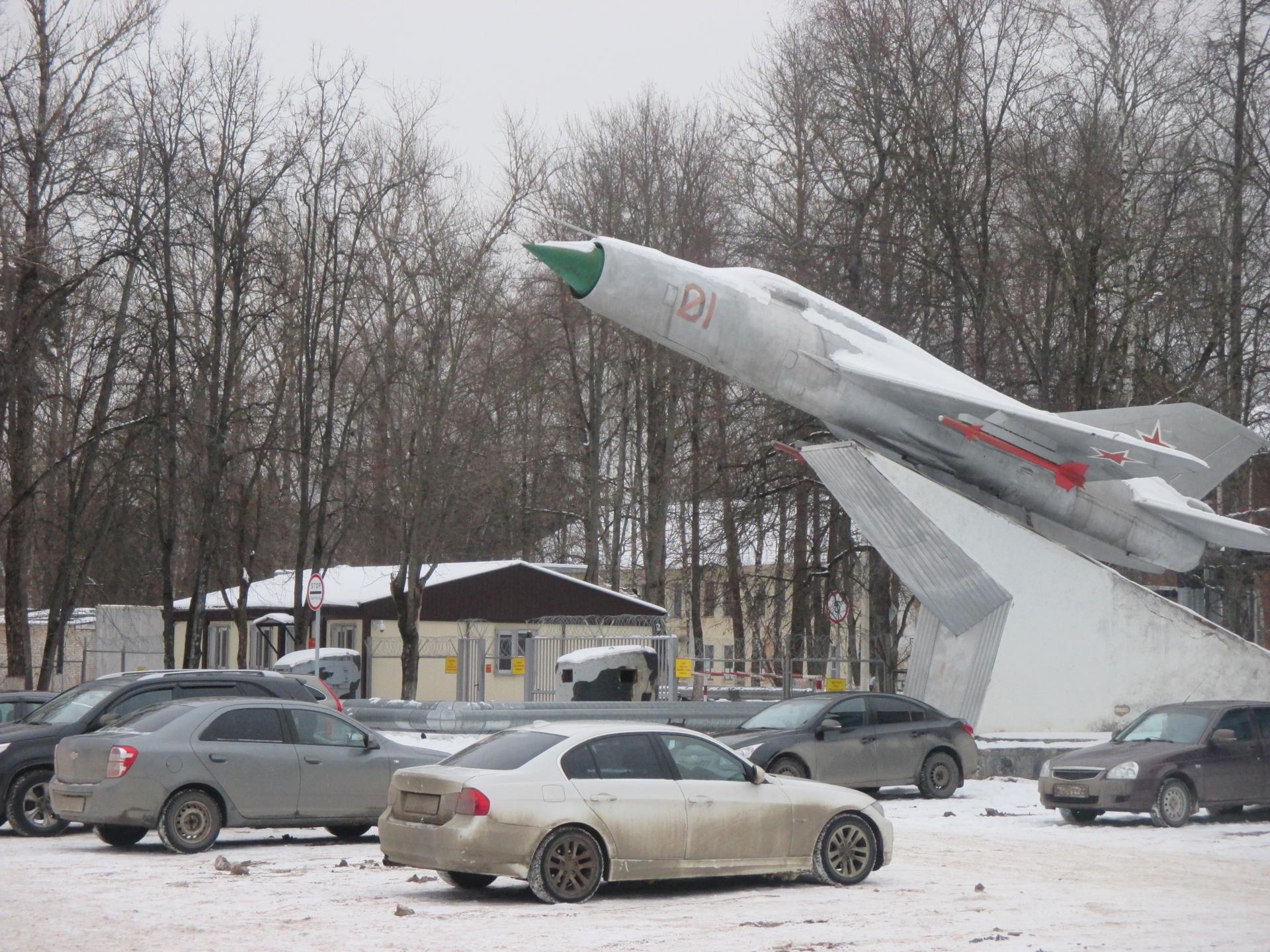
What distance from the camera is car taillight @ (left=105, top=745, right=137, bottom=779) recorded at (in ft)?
37.3

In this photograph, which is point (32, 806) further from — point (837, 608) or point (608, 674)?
point (608, 674)

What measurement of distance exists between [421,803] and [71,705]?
20.0ft

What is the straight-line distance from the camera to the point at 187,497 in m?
30.7

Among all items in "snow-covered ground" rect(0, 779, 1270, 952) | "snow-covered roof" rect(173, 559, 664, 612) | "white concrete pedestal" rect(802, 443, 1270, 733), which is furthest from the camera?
"snow-covered roof" rect(173, 559, 664, 612)

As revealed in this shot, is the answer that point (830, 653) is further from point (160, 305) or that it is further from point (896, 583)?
point (160, 305)

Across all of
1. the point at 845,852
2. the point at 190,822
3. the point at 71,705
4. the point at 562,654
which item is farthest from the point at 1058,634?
the point at 71,705

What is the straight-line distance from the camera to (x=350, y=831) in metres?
13.0

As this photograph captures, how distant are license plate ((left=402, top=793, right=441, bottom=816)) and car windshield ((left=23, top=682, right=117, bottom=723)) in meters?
5.17

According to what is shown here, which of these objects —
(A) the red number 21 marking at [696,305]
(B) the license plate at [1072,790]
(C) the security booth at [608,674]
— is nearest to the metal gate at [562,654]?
(C) the security booth at [608,674]

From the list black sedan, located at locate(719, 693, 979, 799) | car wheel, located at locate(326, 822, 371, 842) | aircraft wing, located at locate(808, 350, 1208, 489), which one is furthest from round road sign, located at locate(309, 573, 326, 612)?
car wheel, located at locate(326, 822, 371, 842)

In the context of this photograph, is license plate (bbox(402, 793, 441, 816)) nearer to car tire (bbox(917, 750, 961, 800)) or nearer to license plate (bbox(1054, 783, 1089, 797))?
license plate (bbox(1054, 783, 1089, 797))

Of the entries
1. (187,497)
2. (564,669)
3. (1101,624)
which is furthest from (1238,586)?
A: (187,497)

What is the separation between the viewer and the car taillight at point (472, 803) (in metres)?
8.97

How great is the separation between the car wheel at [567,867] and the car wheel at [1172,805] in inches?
295
